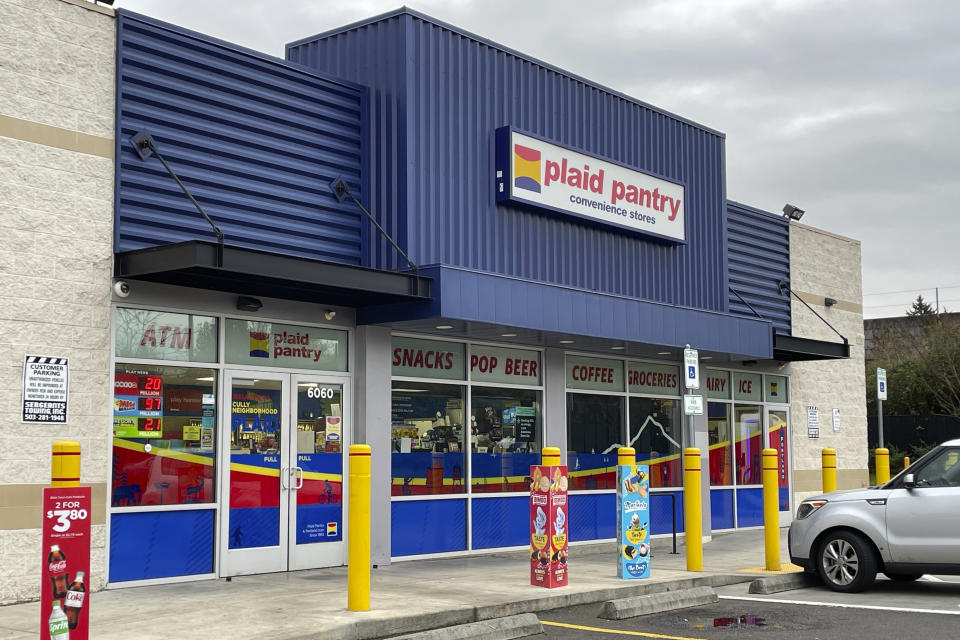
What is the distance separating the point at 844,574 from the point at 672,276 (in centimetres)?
697

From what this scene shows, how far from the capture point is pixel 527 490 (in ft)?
52.7

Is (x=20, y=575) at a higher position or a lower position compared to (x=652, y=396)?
lower

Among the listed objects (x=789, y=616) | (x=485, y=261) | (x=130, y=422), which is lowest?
(x=789, y=616)

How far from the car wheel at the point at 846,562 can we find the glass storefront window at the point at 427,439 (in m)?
4.86

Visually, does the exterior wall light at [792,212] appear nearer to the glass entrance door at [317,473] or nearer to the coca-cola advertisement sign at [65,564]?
the glass entrance door at [317,473]

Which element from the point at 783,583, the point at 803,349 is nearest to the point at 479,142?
the point at 783,583

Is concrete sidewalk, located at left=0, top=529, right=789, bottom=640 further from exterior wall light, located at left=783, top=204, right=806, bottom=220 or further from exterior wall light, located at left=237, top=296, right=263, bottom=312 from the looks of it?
exterior wall light, located at left=783, top=204, right=806, bottom=220

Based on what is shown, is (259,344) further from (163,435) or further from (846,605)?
(846,605)

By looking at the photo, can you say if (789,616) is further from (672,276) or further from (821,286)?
(821,286)

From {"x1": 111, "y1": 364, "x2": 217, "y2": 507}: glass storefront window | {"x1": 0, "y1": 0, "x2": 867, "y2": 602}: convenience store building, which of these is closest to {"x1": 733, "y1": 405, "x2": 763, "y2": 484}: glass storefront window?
{"x1": 0, "y1": 0, "x2": 867, "y2": 602}: convenience store building

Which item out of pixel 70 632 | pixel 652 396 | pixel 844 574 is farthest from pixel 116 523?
pixel 652 396

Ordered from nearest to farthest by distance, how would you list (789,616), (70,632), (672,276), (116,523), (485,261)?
(70,632) → (789,616) → (116,523) → (485,261) → (672,276)

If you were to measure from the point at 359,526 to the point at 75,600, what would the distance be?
2815 mm

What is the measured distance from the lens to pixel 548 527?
11508 millimetres
